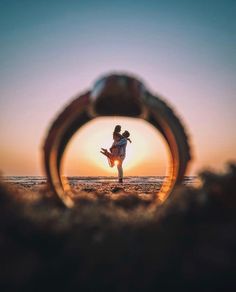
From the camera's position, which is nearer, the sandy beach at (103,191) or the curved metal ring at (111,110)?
the curved metal ring at (111,110)

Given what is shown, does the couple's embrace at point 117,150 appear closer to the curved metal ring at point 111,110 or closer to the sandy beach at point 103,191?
the sandy beach at point 103,191

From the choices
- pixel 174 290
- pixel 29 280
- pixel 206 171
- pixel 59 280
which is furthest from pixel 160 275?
pixel 206 171

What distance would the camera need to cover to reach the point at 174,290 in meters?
2.33

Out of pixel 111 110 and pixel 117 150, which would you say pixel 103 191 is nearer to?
pixel 117 150

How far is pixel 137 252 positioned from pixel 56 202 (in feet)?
6.27

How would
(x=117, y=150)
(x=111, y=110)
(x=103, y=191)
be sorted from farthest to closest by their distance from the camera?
(x=117, y=150), (x=103, y=191), (x=111, y=110)

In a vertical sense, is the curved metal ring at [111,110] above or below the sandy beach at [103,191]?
above

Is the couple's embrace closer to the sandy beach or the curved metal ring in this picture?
the sandy beach

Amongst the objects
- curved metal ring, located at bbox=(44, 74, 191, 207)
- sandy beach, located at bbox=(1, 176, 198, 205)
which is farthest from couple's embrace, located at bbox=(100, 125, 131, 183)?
curved metal ring, located at bbox=(44, 74, 191, 207)

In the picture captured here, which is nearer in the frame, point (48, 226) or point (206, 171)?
point (48, 226)

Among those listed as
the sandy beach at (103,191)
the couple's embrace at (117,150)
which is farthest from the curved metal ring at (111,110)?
the couple's embrace at (117,150)

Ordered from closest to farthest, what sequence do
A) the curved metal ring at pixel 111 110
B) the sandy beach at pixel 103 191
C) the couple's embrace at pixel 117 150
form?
1. the curved metal ring at pixel 111 110
2. the sandy beach at pixel 103 191
3. the couple's embrace at pixel 117 150

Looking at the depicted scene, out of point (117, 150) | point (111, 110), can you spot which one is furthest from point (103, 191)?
point (111, 110)

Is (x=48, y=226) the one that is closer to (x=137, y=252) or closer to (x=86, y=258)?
(x=86, y=258)
